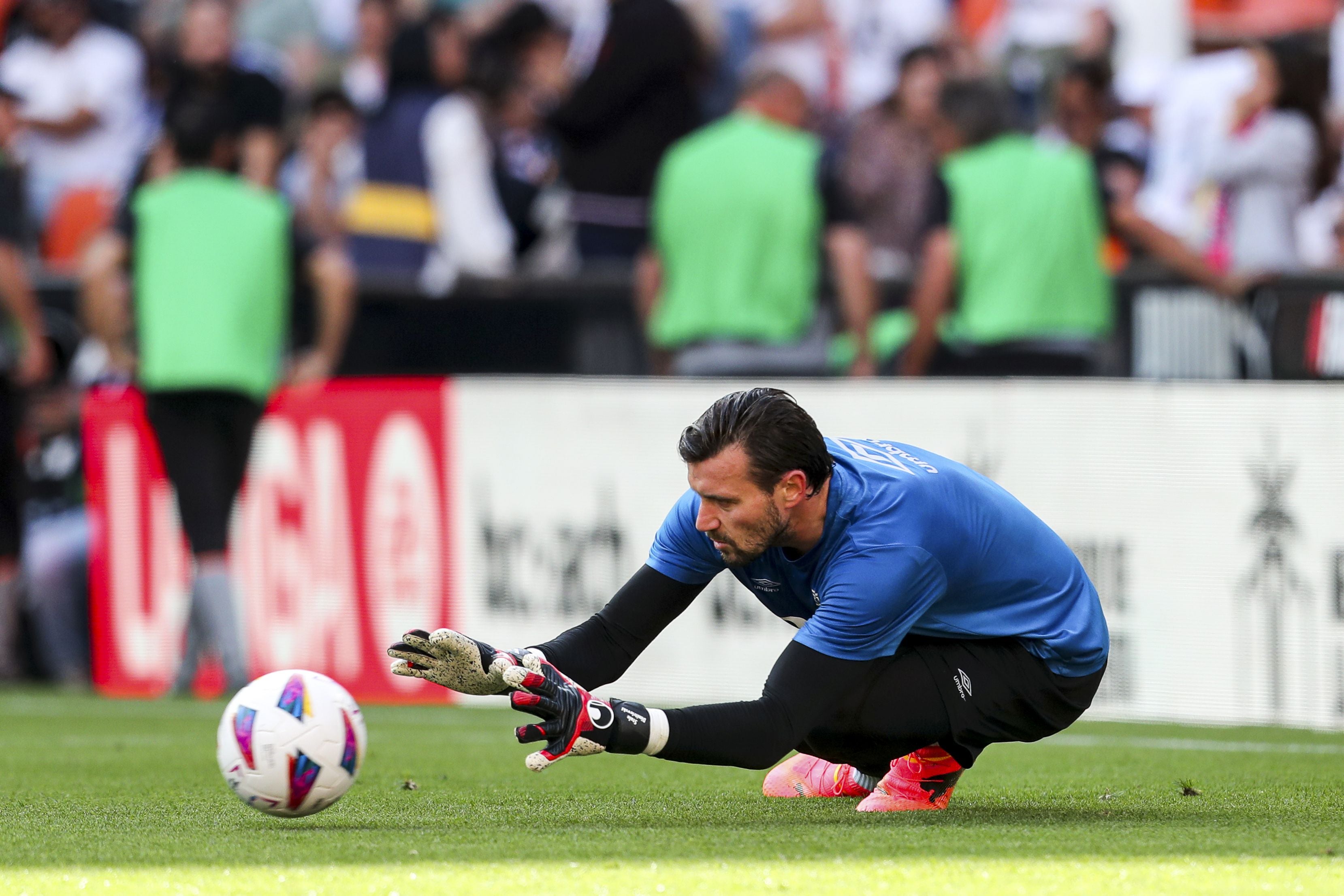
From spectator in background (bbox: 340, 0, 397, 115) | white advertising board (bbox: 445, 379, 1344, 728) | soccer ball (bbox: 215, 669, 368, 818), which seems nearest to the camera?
soccer ball (bbox: 215, 669, 368, 818)

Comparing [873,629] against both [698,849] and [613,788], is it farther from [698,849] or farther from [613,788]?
[613,788]

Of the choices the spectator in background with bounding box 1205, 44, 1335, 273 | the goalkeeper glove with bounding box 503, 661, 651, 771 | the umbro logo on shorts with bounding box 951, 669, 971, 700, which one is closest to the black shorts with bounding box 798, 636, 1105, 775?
the umbro logo on shorts with bounding box 951, 669, 971, 700

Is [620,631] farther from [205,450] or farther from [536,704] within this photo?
[205,450]

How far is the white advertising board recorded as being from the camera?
838cm

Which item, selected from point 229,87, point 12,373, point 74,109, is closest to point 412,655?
point 12,373

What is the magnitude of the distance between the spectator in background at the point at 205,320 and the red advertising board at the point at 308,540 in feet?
0.86

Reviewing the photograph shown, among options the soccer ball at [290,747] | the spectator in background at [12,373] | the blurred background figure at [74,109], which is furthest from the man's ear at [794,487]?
the blurred background figure at [74,109]

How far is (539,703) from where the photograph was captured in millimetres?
4758

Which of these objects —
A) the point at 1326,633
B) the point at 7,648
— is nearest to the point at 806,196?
the point at 1326,633

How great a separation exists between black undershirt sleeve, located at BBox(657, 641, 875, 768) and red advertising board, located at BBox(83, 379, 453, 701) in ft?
17.9

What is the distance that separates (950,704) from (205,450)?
598 centimetres

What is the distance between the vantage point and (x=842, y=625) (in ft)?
16.5

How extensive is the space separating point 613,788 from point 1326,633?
3.38m

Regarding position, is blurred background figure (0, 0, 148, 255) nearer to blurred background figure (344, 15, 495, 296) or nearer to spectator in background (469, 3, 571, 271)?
blurred background figure (344, 15, 495, 296)
